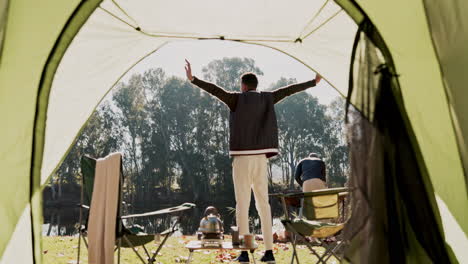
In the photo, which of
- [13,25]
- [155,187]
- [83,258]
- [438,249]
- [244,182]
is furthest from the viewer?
[155,187]

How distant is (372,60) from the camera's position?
2.15m

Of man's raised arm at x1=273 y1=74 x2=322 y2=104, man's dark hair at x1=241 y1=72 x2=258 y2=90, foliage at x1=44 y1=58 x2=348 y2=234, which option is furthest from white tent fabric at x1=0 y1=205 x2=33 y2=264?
foliage at x1=44 y1=58 x2=348 y2=234

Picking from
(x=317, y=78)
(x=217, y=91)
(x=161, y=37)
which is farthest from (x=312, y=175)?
(x=161, y=37)

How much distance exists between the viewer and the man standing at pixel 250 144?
159 inches

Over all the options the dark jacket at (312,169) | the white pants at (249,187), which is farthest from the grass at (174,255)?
the dark jacket at (312,169)

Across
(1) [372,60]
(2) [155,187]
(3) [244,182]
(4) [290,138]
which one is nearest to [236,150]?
(3) [244,182]

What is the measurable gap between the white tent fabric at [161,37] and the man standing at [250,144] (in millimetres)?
569

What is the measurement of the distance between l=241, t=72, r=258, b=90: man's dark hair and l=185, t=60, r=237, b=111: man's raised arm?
141 millimetres

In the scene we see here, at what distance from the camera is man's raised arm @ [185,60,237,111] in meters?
4.15

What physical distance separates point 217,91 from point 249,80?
0.96 ft

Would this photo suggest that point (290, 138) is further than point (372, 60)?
Yes

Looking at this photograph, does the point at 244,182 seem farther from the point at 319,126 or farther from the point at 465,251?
the point at 319,126

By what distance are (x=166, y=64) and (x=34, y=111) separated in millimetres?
29769

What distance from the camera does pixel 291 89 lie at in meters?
4.48
